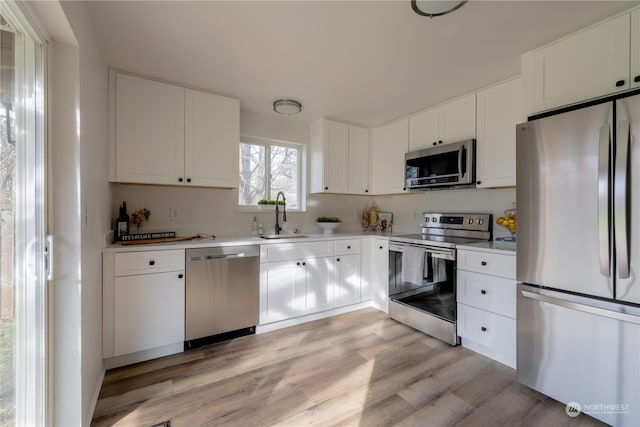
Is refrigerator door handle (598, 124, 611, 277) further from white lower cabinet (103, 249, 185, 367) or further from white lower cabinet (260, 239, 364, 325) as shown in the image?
white lower cabinet (103, 249, 185, 367)

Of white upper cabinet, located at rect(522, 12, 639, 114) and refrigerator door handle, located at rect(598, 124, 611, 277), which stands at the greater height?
white upper cabinet, located at rect(522, 12, 639, 114)

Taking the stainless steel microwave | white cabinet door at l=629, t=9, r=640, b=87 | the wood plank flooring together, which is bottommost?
the wood plank flooring

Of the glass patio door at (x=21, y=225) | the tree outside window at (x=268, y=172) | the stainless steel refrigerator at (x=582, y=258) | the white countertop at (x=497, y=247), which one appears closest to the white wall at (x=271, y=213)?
the tree outside window at (x=268, y=172)

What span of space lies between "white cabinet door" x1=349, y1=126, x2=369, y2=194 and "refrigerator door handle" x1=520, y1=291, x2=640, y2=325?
216 centimetres

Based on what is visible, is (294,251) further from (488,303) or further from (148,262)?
(488,303)

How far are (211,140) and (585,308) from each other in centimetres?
303

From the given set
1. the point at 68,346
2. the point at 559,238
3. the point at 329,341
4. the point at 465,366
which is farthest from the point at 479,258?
the point at 68,346

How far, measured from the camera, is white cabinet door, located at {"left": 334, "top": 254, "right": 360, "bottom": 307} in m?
3.04

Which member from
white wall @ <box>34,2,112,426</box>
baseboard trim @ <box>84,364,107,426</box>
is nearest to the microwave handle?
white wall @ <box>34,2,112,426</box>

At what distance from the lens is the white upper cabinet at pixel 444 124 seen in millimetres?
2596

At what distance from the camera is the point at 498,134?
7.80 feet

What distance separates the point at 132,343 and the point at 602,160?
3.25 meters

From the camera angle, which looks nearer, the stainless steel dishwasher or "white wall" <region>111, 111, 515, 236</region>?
the stainless steel dishwasher

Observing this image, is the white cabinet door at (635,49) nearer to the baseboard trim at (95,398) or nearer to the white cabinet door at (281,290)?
the white cabinet door at (281,290)
